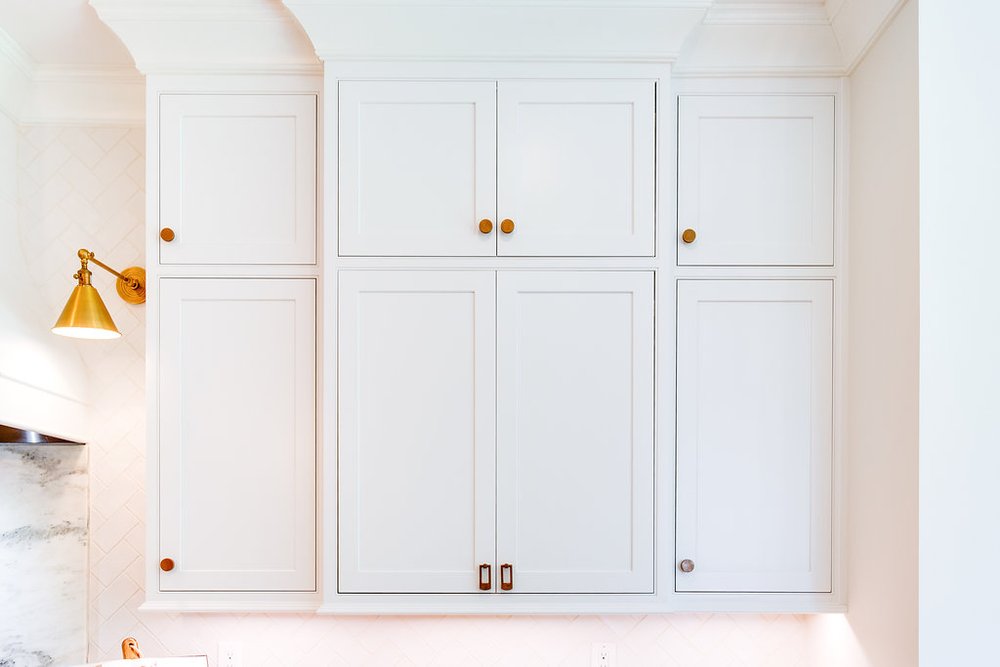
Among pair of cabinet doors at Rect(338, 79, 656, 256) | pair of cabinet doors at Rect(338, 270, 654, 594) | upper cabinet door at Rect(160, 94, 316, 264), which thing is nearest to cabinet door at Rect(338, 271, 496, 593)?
pair of cabinet doors at Rect(338, 270, 654, 594)

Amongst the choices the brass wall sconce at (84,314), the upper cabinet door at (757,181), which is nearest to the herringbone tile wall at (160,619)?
the brass wall sconce at (84,314)

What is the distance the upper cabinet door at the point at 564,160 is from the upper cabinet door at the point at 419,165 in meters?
0.05

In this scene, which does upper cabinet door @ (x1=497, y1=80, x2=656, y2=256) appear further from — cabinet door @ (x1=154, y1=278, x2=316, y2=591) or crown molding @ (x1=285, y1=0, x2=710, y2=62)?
cabinet door @ (x1=154, y1=278, x2=316, y2=591)

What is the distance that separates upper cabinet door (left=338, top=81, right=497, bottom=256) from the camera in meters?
1.66

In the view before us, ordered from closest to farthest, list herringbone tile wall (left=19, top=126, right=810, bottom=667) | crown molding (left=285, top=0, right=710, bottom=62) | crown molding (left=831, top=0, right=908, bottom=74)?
crown molding (left=831, top=0, right=908, bottom=74) → crown molding (left=285, top=0, right=710, bottom=62) → herringbone tile wall (left=19, top=126, right=810, bottom=667)

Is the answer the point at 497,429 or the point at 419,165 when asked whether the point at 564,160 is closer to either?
the point at 419,165

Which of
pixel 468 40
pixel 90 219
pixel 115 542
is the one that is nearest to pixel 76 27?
pixel 90 219

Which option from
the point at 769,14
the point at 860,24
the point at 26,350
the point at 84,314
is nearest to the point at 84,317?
the point at 84,314

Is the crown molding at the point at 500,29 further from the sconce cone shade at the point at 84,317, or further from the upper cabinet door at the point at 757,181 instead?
the sconce cone shade at the point at 84,317

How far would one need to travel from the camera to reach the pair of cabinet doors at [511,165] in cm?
166

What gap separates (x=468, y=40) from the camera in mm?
A: 1641

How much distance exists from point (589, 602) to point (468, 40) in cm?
132

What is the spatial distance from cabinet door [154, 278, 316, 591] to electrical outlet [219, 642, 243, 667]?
0.33 meters

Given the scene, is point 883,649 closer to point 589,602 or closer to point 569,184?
point 589,602
